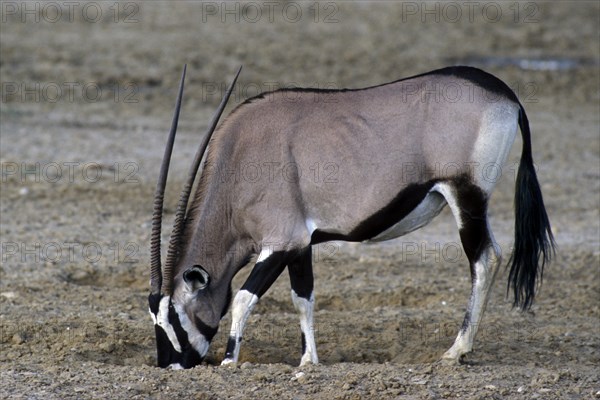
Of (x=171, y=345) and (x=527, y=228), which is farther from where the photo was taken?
A: (x=527, y=228)

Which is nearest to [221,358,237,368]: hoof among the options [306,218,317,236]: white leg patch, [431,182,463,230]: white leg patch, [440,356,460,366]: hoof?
[306,218,317,236]: white leg patch

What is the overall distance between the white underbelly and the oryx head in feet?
4.13

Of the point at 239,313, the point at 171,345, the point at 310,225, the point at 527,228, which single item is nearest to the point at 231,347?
the point at 239,313

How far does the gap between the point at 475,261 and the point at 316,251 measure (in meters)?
3.00

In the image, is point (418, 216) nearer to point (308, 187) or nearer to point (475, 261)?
point (475, 261)

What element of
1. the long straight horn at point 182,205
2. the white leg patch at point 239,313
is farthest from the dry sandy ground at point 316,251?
the long straight horn at point 182,205

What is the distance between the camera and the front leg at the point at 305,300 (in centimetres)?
784

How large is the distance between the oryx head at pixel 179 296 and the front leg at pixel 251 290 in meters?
0.20

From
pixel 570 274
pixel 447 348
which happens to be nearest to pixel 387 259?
pixel 570 274

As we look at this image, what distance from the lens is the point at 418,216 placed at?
7777 millimetres

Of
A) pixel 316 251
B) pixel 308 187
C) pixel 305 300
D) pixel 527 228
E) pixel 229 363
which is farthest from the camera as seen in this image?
pixel 316 251

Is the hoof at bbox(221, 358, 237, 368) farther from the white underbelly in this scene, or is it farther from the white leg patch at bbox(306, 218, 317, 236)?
the white underbelly

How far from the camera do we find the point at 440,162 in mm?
7574

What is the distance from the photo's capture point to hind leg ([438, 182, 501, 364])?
7727 mm
